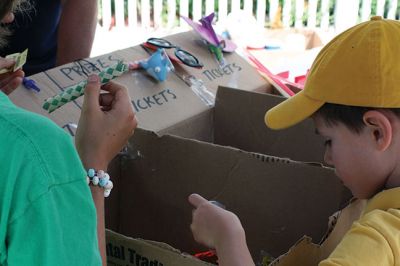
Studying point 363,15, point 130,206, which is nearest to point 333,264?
point 130,206

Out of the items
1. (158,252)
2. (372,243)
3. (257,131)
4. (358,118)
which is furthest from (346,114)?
(257,131)

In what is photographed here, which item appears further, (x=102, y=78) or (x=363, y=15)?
(x=363, y=15)

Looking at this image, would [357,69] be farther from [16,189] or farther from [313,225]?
[16,189]

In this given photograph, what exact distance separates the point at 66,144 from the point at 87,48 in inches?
42.2

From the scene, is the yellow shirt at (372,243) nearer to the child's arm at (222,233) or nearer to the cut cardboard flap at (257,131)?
the child's arm at (222,233)

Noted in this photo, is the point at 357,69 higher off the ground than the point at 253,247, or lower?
higher

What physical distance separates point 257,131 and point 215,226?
0.56 meters

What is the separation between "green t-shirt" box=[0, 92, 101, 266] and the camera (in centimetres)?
59

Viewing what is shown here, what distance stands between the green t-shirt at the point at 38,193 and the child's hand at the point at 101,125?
218 millimetres

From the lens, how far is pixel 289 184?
105 centimetres

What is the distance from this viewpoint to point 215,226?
34.3 inches

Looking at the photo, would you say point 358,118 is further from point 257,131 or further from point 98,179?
point 257,131

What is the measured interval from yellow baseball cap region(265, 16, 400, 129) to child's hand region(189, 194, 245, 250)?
171 mm

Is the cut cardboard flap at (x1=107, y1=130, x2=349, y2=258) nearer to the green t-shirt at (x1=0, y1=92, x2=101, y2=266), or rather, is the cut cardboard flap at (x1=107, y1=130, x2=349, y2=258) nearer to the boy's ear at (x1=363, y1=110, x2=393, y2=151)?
the boy's ear at (x1=363, y1=110, x2=393, y2=151)
